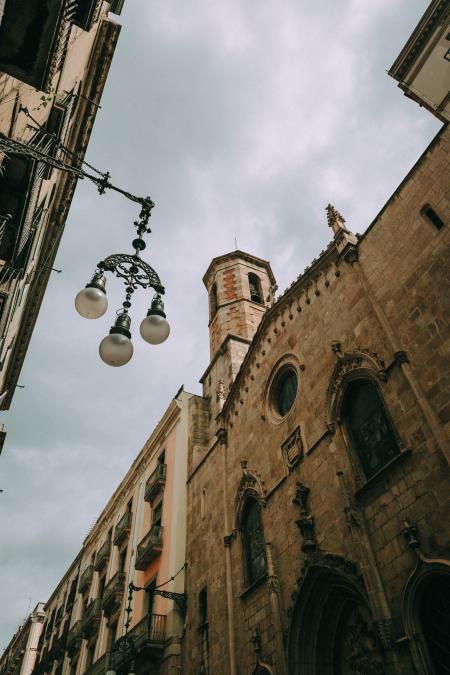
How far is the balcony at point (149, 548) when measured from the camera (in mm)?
17812

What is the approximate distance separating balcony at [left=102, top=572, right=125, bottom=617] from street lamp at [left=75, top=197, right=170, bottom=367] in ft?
57.1

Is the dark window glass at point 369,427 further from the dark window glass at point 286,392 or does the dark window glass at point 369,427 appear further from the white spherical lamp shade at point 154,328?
the white spherical lamp shade at point 154,328

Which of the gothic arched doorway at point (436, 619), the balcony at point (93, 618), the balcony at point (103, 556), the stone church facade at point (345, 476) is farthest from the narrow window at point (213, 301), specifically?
the gothic arched doorway at point (436, 619)

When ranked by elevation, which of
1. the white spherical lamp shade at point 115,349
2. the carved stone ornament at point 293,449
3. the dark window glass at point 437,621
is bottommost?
the dark window glass at point 437,621

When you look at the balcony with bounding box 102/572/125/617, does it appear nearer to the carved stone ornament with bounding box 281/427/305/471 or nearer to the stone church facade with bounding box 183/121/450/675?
the stone church facade with bounding box 183/121/450/675

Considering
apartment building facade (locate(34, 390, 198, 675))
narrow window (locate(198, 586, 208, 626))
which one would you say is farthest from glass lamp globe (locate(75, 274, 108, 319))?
narrow window (locate(198, 586, 208, 626))

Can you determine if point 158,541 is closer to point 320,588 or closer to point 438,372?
point 320,588

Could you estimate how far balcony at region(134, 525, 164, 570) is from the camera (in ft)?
58.4

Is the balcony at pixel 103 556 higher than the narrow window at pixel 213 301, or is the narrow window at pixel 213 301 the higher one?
the narrow window at pixel 213 301

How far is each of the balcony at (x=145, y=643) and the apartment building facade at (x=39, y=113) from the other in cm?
977

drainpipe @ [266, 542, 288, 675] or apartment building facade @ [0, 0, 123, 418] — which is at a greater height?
apartment building facade @ [0, 0, 123, 418]

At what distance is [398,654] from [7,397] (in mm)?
17694

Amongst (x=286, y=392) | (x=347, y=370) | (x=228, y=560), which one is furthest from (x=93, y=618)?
(x=347, y=370)

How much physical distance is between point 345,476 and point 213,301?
15483mm
